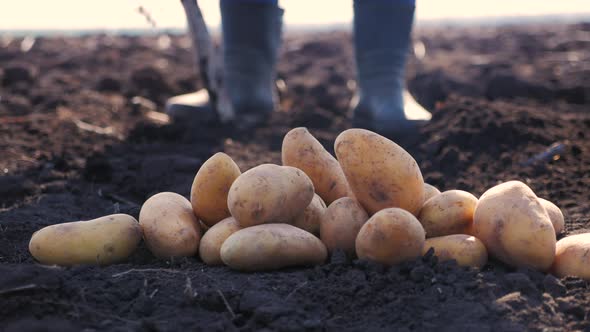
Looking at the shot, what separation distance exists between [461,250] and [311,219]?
53 centimetres

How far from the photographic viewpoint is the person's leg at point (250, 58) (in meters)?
5.10

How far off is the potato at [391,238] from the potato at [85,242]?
807 mm

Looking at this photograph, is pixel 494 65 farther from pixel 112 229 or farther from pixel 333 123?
pixel 112 229

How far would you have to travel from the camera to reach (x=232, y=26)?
514 cm

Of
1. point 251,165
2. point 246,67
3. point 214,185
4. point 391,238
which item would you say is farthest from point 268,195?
point 246,67

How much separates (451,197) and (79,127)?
320 centimetres

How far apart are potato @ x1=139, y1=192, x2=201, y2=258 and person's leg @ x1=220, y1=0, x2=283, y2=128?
2.64 m

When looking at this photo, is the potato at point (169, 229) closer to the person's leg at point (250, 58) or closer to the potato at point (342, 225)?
the potato at point (342, 225)

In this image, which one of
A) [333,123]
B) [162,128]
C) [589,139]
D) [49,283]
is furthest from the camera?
[333,123]

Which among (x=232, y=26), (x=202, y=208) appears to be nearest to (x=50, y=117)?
(x=232, y=26)

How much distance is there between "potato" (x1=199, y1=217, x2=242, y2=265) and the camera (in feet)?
7.59

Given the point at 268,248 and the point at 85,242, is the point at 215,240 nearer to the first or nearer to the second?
the point at 268,248

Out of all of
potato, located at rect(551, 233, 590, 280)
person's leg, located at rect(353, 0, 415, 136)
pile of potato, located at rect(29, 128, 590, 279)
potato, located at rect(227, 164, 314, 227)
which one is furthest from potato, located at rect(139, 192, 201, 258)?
person's leg, located at rect(353, 0, 415, 136)

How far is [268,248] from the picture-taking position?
7.09 feet
